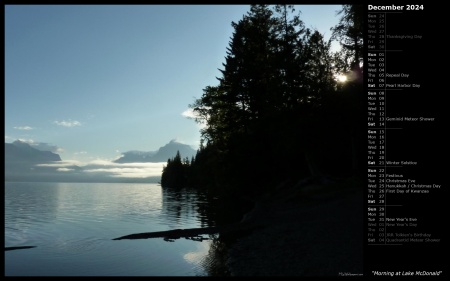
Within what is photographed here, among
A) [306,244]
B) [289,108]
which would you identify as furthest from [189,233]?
[289,108]

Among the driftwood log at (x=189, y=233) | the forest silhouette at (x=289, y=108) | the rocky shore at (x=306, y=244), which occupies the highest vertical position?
the forest silhouette at (x=289, y=108)

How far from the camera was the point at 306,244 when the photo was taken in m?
16.3

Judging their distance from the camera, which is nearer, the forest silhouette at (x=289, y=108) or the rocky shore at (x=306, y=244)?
the rocky shore at (x=306, y=244)

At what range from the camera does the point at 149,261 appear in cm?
1689

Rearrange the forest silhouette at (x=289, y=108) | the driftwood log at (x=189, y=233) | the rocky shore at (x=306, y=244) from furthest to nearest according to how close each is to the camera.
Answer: the forest silhouette at (x=289, y=108) → the driftwood log at (x=189, y=233) → the rocky shore at (x=306, y=244)

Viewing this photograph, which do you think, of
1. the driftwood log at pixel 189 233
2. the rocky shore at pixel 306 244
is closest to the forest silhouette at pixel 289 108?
the rocky shore at pixel 306 244

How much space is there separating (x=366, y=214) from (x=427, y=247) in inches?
54.1

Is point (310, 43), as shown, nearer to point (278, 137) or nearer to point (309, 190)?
point (278, 137)

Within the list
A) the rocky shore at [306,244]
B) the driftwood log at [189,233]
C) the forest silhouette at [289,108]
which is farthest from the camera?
the forest silhouette at [289,108]

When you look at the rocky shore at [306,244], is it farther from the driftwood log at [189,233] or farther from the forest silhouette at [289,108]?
the forest silhouette at [289,108]

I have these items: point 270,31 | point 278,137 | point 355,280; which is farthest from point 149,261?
point 270,31

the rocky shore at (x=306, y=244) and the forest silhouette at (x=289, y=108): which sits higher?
the forest silhouette at (x=289, y=108)

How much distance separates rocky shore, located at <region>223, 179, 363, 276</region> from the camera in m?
12.6

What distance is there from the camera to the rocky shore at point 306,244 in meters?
12.6
